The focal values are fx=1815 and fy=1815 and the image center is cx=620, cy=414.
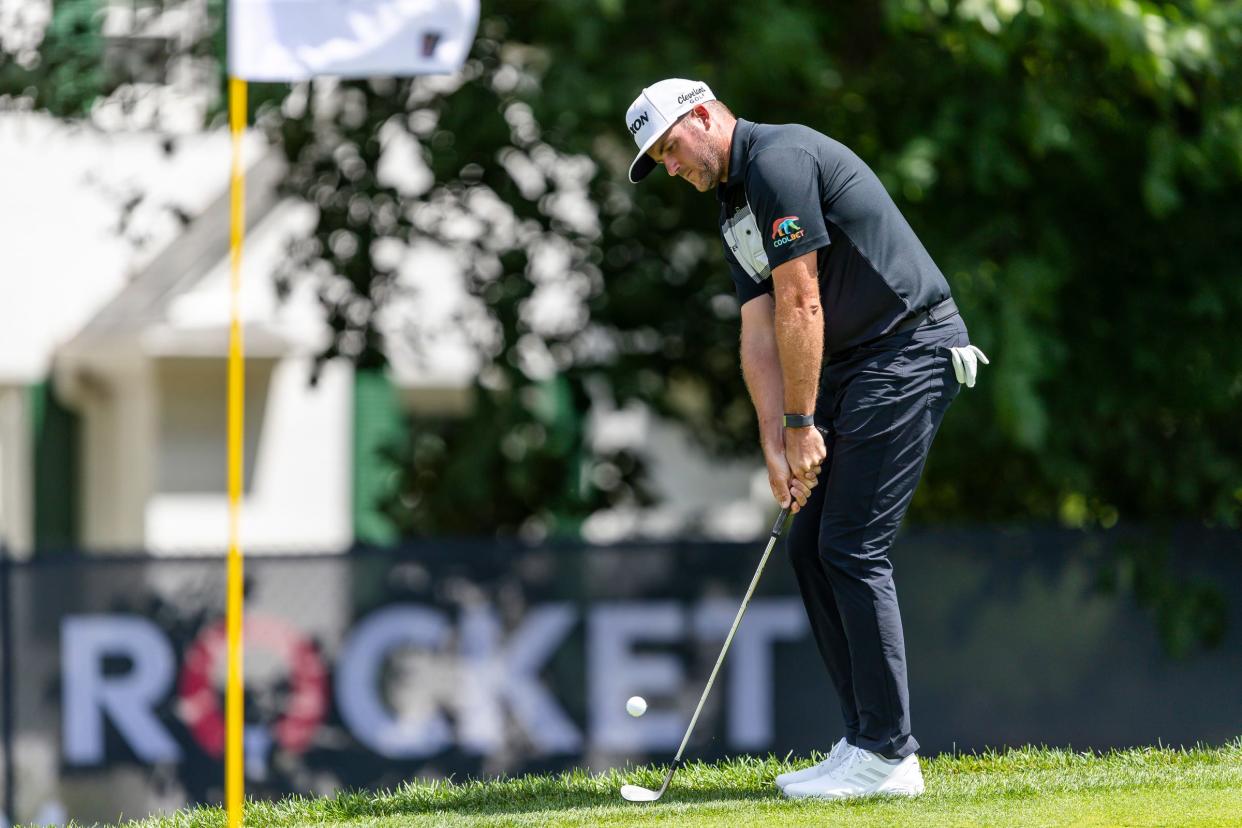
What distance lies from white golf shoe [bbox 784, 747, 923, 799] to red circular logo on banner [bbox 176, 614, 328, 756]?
4.10m

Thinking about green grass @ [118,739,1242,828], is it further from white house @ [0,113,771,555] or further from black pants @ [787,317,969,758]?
white house @ [0,113,771,555]

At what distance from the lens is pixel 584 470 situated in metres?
9.86

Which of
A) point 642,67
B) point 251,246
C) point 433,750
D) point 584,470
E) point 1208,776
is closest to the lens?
point 1208,776

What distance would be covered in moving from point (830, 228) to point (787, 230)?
204mm

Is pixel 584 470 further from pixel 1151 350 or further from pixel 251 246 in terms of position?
pixel 251 246

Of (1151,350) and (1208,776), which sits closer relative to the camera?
(1208,776)

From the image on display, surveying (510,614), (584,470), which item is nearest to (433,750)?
(510,614)

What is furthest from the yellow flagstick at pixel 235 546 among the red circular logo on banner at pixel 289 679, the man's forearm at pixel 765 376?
the red circular logo on banner at pixel 289 679

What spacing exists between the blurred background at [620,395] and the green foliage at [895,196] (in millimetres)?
22

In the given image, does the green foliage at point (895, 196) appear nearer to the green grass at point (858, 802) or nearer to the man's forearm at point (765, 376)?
the green grass at point (858, 802)

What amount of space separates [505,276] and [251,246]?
206 inches

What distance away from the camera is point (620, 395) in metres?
9.45

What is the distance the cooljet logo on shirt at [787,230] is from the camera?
449cm

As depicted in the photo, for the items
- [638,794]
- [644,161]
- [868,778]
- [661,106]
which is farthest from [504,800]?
[661,106]
